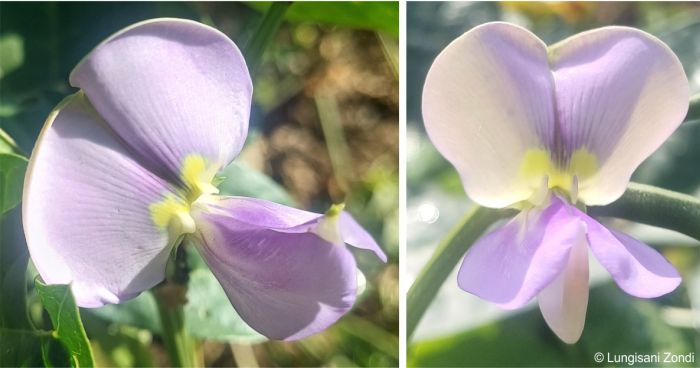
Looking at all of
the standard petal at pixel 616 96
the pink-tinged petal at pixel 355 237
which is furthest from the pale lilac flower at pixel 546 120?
the pink-tinged petal at pixel 355 237

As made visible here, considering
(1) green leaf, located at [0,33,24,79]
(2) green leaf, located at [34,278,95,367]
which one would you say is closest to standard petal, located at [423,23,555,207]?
(2) green leaf, located at [34,278,95,367]

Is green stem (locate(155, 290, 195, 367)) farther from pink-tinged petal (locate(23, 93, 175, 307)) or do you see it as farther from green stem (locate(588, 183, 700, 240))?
green stem (locate(588, 183, 700, 240))

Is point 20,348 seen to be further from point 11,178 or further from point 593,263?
point 593,263

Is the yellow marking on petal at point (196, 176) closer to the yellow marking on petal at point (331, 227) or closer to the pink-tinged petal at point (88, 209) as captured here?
the pink-tinged petal at point (88, 209)

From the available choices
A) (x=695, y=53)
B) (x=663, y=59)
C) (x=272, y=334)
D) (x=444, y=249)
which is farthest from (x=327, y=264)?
(x=695, y=53)

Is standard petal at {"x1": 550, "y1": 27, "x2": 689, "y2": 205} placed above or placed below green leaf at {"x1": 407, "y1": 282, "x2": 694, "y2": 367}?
above

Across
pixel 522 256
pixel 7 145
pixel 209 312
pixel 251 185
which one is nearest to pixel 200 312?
pixel 209 312

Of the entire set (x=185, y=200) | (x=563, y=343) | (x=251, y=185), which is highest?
(x=185, y=200)
